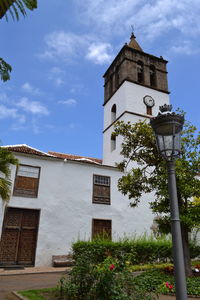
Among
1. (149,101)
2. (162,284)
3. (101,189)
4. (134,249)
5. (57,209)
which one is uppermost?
(149,101)

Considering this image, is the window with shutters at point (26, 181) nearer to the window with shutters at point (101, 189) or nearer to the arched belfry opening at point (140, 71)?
the window with shutters at point (101, 189)

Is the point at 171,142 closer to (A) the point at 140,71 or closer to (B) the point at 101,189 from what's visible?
(B) the point at 101,189

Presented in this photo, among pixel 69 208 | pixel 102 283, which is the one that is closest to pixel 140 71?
pixel 69 208

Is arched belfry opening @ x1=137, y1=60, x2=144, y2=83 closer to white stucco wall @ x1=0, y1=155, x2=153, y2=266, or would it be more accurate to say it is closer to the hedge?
white stucco wall @ x1=0, y1=155, x2=153, y2=266

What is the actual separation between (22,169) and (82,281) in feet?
31.9

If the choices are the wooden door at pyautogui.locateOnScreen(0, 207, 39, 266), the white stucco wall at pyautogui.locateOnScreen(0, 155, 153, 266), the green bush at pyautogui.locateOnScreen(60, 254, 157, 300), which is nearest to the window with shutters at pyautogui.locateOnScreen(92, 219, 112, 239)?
the white stucco wall at pyautogui.locateOnScreen(0, 155, 153, 266)

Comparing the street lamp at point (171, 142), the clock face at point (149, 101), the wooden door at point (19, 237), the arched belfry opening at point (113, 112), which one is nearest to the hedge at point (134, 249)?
the wooden door at point (19, 237)

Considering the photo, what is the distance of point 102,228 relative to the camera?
15.1 meters

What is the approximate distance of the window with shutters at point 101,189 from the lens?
15.5 meters

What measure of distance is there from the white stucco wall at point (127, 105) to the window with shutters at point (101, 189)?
3550 mm

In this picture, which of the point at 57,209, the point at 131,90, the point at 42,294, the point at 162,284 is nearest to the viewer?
the point at 42,294

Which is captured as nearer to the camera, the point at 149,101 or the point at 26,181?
the point at 26,181

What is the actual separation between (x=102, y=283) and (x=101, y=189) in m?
11.0

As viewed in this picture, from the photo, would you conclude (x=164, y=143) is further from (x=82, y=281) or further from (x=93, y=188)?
(x=93, y=188)
